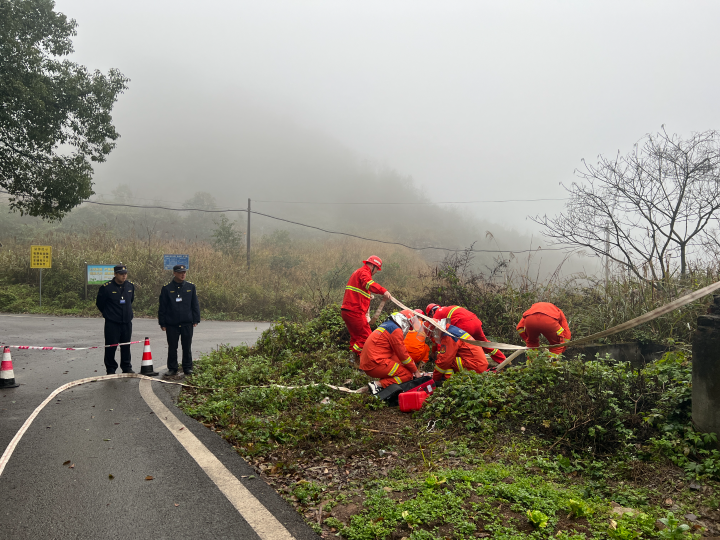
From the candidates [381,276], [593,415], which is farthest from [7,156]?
[381,276]

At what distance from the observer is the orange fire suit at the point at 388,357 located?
20.7ft

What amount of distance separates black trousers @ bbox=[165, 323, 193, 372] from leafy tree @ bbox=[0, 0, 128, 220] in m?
8.51

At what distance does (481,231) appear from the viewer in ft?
285

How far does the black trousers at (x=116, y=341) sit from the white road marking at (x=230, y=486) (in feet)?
9.13

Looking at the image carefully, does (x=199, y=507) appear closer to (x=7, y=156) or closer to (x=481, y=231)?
(x=7, y=156)

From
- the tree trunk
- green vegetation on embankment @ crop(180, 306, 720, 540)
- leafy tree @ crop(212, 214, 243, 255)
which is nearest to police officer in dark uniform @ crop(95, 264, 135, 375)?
green vegetation on embankment @ crop(180, 306, 720, 540)

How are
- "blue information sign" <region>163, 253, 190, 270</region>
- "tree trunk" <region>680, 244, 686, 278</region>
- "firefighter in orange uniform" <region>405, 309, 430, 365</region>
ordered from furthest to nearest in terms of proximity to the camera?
"blue information sign" <region>163, 253, 190, 270</region> → "tree trunk" <region>680, 244, 686, 278</region> → "firefighter in orange uniform" <region>405, 309, 430, 365</region>

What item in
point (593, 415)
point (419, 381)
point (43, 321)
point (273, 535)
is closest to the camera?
point (273, 535)

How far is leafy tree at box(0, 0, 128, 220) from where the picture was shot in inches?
498

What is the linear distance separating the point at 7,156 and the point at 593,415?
15.8 m

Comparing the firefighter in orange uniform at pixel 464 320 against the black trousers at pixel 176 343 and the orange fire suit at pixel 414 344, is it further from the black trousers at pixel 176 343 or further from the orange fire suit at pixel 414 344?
the black trousers at pixel 176 343

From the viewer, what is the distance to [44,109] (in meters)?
13.1

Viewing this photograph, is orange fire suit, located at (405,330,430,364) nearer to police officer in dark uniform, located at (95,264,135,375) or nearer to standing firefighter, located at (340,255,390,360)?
standing firefighter, located at (340,255,390,360)

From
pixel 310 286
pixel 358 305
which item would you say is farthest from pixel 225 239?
pixel 358 305
